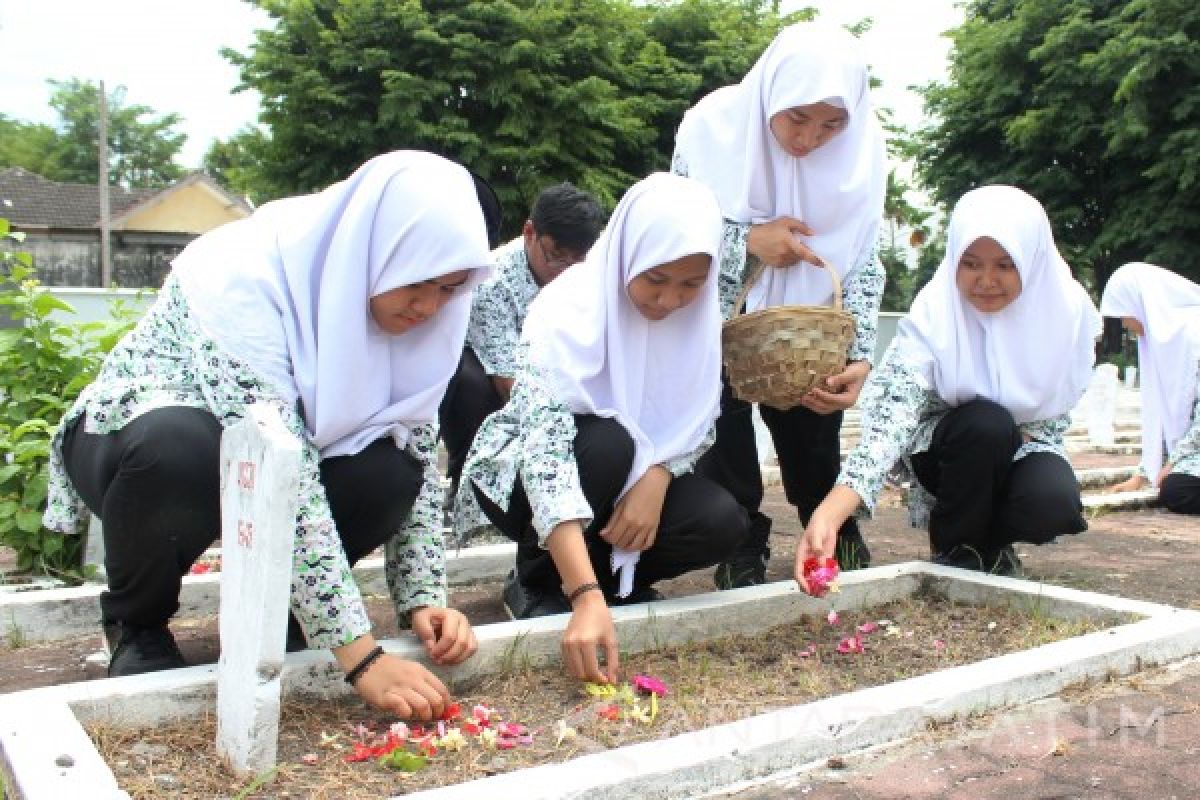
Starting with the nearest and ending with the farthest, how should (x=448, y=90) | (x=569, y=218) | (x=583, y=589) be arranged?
(x=583, y=589) < (x=569, y=218) < (x=448, y=90)

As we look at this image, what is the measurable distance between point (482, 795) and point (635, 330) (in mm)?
1407

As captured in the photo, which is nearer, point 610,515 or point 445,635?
point 445,635

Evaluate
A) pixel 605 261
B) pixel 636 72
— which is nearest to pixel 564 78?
pixel 636 72

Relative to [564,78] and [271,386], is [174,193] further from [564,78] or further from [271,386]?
[271,386]

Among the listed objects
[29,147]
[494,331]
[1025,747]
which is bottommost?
[1025,747]

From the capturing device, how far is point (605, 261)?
2.84 m

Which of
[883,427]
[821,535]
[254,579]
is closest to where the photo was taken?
[254,579]

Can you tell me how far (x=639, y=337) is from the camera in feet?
9.48

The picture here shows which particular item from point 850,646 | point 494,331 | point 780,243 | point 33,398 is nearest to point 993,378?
point 780,243

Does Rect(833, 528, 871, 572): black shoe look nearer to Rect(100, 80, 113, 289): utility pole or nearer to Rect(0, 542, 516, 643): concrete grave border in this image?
Rect(0, 542, 516, 643): concrete grave border

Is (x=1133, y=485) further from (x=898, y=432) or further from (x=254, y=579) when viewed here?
(x=254, y=579)

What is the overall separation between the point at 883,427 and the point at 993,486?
523 mm

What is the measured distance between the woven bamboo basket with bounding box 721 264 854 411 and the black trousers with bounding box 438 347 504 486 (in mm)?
1380

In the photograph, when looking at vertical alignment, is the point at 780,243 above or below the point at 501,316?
above
